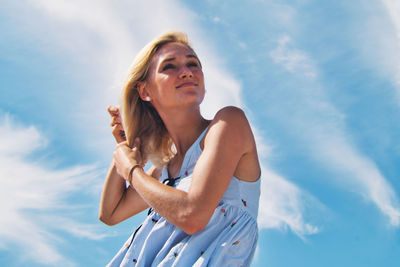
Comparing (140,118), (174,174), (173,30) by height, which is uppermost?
(173,30)

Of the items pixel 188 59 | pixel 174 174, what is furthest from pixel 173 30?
pixel 174 174

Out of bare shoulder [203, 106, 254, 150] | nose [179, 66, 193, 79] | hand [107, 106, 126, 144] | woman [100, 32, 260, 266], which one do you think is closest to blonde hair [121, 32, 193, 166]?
woman [100, 32, 260, 266]

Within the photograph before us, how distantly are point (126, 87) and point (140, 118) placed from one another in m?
0.42

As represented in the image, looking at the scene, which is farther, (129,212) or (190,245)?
(129,212)

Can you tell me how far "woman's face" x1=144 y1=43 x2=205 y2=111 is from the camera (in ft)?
13.5

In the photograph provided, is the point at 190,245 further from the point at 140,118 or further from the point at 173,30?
the point at 173,30

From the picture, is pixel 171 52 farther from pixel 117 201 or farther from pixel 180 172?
pixel 117 201

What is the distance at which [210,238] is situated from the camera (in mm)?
3438

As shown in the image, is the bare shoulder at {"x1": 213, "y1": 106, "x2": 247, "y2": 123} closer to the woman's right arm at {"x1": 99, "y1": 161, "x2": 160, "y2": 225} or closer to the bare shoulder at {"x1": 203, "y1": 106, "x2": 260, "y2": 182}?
the bare shoulder at {"x1": 203, "y1": 106, "x2": 260, "y2": 182}

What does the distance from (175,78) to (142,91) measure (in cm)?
72

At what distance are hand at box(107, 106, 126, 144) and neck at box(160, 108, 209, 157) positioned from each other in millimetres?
772

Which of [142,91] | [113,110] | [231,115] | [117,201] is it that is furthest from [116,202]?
[231,115]

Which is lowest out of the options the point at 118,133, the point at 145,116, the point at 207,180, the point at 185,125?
the point at 207,180

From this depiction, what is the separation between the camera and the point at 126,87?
16.0 ft
